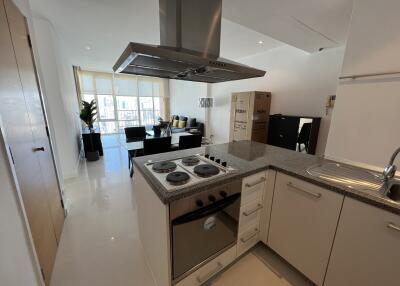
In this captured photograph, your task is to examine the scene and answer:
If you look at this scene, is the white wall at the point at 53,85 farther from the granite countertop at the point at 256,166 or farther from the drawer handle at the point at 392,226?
the drawer handle at the point at 392,226

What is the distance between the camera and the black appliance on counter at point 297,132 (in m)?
3.38

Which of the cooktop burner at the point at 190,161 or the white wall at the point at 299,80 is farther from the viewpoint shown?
the white wall at the point at 299,80

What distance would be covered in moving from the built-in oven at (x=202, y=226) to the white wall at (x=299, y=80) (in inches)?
128

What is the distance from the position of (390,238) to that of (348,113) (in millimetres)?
1220

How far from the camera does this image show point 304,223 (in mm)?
1280

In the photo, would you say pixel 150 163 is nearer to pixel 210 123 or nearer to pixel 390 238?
pixel 390 238

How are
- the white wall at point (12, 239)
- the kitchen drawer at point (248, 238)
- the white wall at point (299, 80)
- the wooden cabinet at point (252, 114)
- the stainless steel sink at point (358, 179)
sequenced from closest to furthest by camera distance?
1. the white wall at point (12, 239)
2. the stainless steel sink at point (358, 179)
3. the kitchen drawer at point (248, 238)
4. the white wall at point (299, 80)
5. the wooden cabinet at point (252, 114)

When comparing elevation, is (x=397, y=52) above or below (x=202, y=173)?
above

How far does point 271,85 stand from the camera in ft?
14.3

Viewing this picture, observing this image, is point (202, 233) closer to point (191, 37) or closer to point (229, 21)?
point (191, 37)

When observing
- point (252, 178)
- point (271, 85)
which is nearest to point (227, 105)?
point (271, 85)

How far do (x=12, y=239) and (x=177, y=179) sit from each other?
0.96 m

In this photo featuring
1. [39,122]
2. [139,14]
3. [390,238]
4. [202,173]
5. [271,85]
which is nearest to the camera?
[390,238]

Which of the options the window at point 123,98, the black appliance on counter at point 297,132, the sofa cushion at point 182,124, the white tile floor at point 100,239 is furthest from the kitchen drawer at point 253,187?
the window at point 123,98
